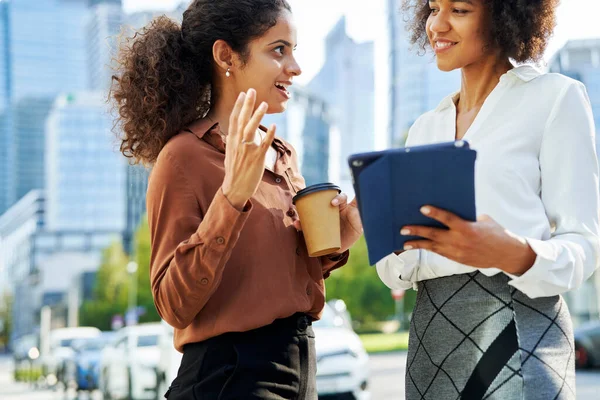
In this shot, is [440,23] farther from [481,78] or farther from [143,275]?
[143,275]

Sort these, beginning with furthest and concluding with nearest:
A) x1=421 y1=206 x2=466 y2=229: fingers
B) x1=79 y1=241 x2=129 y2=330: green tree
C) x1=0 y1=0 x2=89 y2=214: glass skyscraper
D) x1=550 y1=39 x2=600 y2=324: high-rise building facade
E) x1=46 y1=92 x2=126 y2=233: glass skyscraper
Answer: x1=0 y1=0 x2=89 y2=214: glass skyscraper → x1=46 y1=92 x2=126 y2=233: glass skyscraper → x1=79 y1=241 x2=129 y2=330: green tree → x1=550 y1=39 x2=600 y2=324: high-rise building facade → x1=421 y1=206 x2=466 y2=229: fingers

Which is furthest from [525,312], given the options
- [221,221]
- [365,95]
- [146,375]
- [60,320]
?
[365,95]

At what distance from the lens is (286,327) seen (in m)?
2.07

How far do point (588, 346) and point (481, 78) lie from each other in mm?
11919

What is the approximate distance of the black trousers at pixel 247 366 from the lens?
1.99 meters

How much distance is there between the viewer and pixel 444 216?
1533 mm

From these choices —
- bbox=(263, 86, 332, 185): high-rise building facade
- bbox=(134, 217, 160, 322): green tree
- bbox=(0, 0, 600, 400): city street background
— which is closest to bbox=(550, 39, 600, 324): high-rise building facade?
bbox=(0, 0, 600, 400): city street background

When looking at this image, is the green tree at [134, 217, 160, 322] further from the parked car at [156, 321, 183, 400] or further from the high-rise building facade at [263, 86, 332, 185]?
the parked car at [156, 321, 183, 400]

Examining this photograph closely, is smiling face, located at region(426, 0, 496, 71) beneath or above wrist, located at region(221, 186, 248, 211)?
above

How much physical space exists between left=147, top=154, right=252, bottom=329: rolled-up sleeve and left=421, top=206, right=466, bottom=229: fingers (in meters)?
0.51

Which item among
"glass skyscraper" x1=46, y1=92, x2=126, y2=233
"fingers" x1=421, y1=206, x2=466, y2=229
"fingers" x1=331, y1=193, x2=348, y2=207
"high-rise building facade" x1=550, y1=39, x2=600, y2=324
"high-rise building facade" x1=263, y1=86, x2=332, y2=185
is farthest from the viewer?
"glass skyscraper" x1=46, y1=92, x2=126, y2=233

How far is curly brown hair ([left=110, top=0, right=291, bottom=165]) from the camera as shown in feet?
7.42

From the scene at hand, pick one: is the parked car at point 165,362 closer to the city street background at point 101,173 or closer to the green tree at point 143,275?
the city street background at point 101,173

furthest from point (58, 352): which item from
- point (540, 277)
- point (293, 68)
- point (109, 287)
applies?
point (109, 287)
